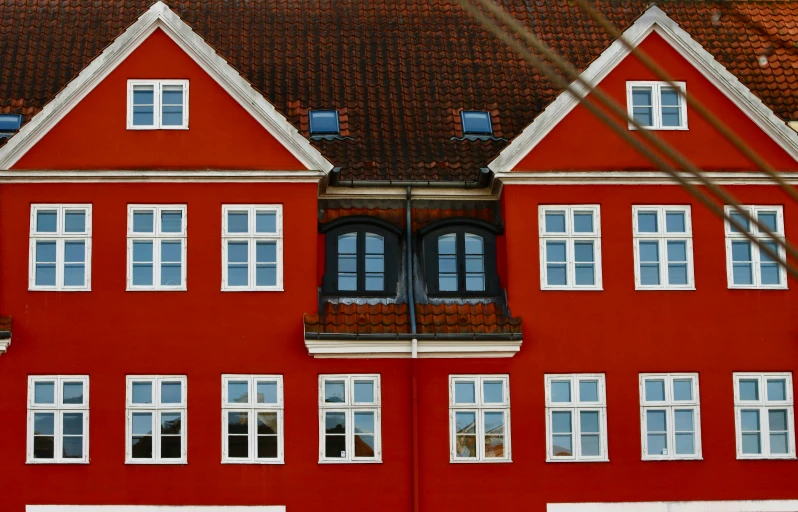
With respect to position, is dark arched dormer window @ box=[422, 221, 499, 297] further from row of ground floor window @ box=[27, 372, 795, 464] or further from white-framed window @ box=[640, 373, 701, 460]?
white-framed window @ box=[640, 373, 701, 460]

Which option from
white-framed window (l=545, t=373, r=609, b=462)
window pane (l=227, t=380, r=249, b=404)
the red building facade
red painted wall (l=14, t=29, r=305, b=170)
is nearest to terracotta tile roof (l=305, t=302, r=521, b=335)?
the red building facade

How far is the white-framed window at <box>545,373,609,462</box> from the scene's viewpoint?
68.0 ft

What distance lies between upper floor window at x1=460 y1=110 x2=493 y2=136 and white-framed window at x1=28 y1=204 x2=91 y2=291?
787cm

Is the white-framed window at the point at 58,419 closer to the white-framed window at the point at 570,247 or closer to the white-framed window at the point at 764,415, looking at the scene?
the white-framed window at the point at 570,247

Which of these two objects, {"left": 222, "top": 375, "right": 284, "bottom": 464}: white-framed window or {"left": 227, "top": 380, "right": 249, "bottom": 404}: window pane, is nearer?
{"left": 222, "top": 375, "right": 284, "bottom": 464}: white-framed window

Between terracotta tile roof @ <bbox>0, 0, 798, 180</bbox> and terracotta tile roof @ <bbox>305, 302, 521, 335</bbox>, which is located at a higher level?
terracotta tile roof @ <bbox>0, 0, 798, 180</bbox>

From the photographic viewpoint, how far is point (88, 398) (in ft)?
67.1

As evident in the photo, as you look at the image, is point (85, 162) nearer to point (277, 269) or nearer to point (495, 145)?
point (277, 269)

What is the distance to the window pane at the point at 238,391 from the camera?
67.6 feet

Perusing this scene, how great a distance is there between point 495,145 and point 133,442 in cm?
928

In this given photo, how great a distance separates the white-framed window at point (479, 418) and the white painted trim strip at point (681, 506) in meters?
1.45

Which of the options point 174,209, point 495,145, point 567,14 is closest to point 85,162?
point 174,209

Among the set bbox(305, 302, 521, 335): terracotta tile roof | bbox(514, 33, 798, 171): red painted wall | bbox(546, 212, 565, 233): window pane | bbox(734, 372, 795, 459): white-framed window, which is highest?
bbox(514, 33, 798, 171): red painted wall

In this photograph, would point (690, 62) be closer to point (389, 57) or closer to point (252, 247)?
point (389, 57)
